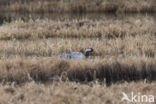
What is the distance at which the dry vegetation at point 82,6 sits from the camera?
1903 cm

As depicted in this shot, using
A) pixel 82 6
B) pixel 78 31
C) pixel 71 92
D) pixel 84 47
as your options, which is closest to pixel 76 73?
pixel 71 92

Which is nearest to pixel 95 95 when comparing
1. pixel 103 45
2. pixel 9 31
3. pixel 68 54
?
pixel 68 54

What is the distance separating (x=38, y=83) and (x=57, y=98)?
3.16 feet

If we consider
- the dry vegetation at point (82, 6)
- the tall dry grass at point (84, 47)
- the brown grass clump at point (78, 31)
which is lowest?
the dry vegetation at point (82, 6)

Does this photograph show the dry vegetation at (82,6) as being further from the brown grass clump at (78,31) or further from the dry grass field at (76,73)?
the dry grass field at (76,73)

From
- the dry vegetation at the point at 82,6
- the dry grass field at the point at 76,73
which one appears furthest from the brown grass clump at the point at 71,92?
the dry vegetation at the point at 82,6

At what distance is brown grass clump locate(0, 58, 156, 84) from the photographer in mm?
6117

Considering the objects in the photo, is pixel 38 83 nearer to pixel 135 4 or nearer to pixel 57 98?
pixel 57 98

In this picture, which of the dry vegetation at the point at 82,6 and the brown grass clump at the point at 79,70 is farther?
the dry vegetation at the point at 82,6

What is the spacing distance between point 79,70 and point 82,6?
13.7 meters

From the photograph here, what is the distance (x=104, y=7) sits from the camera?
64.2ft

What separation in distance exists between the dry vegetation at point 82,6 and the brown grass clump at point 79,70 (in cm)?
1285

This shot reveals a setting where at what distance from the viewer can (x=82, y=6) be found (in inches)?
775

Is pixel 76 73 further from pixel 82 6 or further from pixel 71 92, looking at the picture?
pixel 82 6
